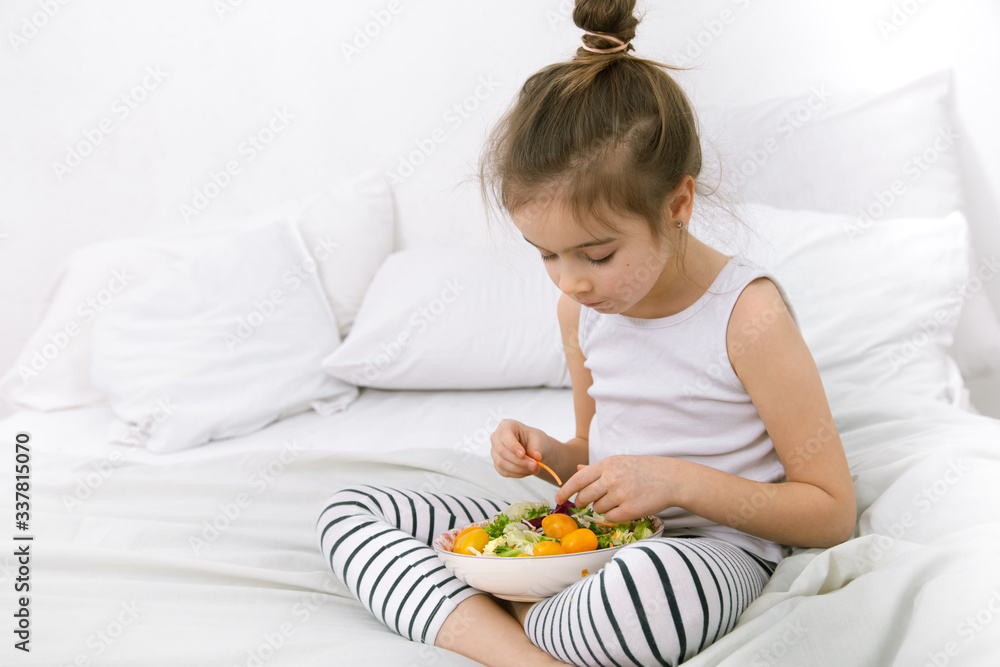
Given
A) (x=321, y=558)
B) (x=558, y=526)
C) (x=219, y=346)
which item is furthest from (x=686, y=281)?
(x=219, y=346)

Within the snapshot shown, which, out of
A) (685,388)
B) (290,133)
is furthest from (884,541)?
(290,133)

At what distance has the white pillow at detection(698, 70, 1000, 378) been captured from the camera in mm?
1361

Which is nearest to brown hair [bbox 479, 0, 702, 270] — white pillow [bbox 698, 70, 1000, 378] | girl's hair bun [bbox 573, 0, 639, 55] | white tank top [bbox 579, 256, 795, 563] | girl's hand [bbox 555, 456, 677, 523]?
girl's hair bun [bbox 573, 0, 639, 55]

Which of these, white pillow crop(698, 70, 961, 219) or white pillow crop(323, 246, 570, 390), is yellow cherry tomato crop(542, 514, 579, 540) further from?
white pillow crop(698, 70, 961, 219)

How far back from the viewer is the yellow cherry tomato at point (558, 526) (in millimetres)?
746

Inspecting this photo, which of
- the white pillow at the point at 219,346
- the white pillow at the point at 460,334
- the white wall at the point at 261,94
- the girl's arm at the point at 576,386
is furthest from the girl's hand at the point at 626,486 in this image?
the white wall at the point at 261,94

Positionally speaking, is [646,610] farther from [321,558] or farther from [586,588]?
[321,558]

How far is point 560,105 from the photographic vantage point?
2.43 ft

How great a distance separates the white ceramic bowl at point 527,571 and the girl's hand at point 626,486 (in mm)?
42

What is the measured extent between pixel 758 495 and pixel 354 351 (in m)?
0.91

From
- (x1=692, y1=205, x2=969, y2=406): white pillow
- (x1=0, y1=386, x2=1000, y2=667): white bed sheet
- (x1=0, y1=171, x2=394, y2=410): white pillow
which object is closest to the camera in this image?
(x1=0, y1=386, x2=1000, y2=667): white bed sheet

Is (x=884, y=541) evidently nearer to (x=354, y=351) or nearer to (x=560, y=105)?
(x=560, y=105)

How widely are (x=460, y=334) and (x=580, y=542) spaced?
2.53ft

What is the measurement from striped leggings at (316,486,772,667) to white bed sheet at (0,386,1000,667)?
0.03 m
